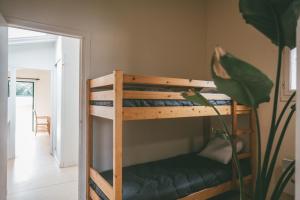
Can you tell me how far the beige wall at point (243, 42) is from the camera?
236cm

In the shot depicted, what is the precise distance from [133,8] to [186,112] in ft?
5.03

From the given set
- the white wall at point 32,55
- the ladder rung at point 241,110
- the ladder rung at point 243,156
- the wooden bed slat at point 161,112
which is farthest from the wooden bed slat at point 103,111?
the white wall at point 32,55

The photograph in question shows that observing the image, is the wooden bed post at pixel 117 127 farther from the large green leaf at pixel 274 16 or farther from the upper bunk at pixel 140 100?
the large green leaf at pixel 274 16

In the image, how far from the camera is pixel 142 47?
261cm

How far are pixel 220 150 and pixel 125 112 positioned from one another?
1519 millimetres

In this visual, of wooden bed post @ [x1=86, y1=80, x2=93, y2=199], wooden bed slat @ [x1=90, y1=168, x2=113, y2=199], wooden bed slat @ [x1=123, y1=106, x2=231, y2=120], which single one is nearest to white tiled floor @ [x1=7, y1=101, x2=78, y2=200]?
wooden bed post @ [x1=86, y1=80, x2=93, y2=199]

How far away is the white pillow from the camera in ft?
7.80

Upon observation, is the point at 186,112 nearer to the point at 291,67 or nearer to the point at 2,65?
the point at 291,67

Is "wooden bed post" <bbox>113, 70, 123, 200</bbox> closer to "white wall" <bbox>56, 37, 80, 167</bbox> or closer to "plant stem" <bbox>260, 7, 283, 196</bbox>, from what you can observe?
"plant stem" <bbox>260, 7, 283, 196</bbox>

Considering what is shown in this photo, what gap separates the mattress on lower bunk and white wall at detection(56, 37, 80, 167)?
1872 mm

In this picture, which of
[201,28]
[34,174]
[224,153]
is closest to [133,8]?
[201,28]

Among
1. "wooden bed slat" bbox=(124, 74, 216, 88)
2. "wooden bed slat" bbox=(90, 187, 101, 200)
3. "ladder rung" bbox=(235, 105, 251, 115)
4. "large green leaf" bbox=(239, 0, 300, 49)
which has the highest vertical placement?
"large green leaf" bbox=(239, 0, 300, 49)

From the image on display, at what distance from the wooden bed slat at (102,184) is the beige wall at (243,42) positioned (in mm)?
1937

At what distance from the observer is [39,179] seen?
3057mm
